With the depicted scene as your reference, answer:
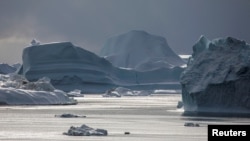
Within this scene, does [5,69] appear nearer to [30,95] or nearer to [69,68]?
[69,68]

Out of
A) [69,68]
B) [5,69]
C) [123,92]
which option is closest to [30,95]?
[69,68]

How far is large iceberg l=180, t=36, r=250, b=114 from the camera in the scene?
186 ft

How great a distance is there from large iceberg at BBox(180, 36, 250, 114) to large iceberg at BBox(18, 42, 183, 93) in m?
81.0

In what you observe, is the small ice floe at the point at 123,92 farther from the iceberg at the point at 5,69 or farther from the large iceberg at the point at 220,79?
A: the large iceberg at the point at 220,79

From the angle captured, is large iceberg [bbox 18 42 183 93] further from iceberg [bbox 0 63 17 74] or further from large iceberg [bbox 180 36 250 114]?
large iceberg [bbox 180 36 250 114]

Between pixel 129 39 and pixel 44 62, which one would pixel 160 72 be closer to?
pixel 129 39

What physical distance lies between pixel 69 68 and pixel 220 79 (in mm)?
90091

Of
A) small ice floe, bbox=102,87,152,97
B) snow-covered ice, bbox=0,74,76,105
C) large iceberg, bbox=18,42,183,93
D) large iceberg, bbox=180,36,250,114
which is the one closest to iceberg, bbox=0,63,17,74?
large iceberg, bbox=18,42,183,93

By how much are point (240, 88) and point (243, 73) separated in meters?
1.33

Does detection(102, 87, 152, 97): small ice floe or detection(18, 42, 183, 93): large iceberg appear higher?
detection(18, 42, 183, 93): large iceberg

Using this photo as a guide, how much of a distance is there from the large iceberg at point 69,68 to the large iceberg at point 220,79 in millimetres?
80978

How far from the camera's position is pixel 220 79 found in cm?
5747

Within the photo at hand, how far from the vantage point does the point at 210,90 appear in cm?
5791

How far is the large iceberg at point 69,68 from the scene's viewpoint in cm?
14025
